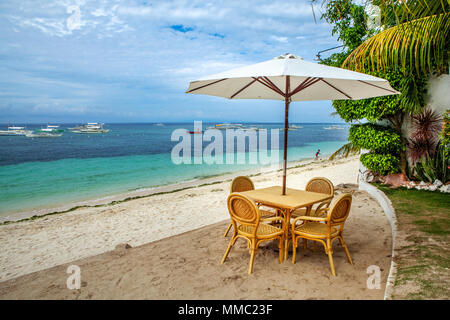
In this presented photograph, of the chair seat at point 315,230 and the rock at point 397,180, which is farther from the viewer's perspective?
the rock at point 397,180

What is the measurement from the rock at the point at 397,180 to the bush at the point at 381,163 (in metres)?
0.18

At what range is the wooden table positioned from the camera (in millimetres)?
3418

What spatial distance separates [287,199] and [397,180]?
559 cm

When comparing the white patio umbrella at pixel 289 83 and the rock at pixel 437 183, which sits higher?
the white patio umbrella at pixel 289 83

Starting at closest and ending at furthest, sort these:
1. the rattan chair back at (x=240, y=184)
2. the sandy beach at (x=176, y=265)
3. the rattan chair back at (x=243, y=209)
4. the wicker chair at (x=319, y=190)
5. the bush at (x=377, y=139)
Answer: the sandy beach at (x=176, y=265) → the rattan chair back at (x=243, y=209) → the wicker chair at (x=319, y=190) → the rattan chair back at (x=240, y=184) → the bush at (x=377, y=139)

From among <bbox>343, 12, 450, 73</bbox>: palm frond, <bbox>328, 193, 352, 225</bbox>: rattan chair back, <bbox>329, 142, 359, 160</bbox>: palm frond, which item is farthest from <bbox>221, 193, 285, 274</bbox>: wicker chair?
<bbox>329, 142, 359, 160</bbox>: palm frond

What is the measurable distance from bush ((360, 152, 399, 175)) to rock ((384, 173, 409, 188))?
18cm

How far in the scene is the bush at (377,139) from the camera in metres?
7.27

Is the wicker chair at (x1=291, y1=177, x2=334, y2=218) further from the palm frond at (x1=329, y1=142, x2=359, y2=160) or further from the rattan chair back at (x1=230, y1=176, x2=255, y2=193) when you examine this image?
the palm frond at (x1=329, y1=142, x2=359, y2=160)

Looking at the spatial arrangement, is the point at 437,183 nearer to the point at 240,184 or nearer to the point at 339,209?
the point at 339,209

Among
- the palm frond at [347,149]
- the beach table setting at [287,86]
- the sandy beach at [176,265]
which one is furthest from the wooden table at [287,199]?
the palm frond at [347,149]

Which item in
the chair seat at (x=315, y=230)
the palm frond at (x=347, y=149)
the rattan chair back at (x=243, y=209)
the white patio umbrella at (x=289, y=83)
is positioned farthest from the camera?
the palm frond at (x=347, y=149)

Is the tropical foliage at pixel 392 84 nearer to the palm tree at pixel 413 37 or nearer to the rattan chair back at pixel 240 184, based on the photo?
the palm tree at pixel 413 37

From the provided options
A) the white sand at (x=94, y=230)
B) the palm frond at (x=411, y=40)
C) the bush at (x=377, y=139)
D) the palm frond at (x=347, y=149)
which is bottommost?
the white sand at (x=94, y=230)
